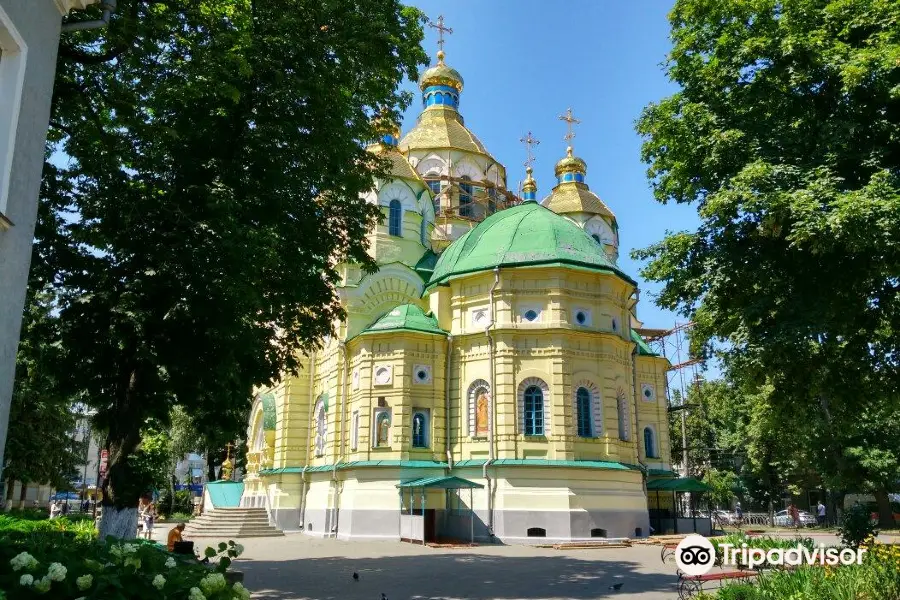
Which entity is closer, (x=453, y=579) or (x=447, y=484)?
(x=453, y=579)

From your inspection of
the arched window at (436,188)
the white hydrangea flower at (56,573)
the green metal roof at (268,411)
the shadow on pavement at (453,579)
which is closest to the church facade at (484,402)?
the green metal roof at (268,411)

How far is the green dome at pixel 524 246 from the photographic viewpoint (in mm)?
24359

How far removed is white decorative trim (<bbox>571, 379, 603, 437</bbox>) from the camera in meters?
23.4

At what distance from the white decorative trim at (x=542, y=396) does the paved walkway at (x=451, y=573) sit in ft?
12.9

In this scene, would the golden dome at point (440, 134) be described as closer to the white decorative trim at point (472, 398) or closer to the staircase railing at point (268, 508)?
the white decorative trim at point (472, 398)

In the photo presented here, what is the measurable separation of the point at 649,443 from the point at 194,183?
2500 centimetres

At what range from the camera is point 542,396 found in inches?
922

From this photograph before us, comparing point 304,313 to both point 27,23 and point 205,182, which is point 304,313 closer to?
point 205,182

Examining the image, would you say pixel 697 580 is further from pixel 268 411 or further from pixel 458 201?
pixel 458 201

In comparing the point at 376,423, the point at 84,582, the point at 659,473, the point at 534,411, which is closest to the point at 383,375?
the point at 376,423

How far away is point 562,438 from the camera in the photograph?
22.8 metres

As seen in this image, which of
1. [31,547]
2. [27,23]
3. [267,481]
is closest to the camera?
[31,547]

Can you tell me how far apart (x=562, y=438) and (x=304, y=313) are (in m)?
11.4

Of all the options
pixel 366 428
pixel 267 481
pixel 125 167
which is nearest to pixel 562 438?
pixel 366 428
